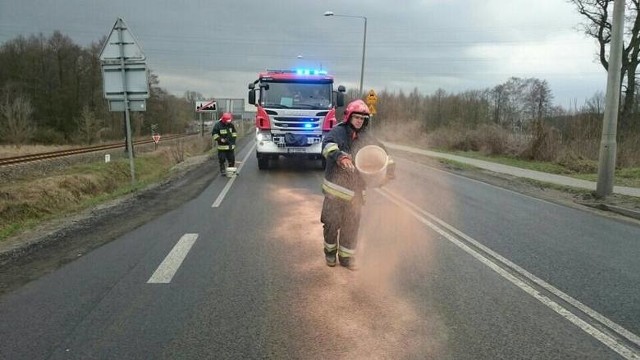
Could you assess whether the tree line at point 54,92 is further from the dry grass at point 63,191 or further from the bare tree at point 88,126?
the dry grass at point 63,191

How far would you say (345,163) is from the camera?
508cm

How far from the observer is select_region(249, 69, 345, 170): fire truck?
1531 cm

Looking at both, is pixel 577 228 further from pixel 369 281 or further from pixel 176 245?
pixel 176 245

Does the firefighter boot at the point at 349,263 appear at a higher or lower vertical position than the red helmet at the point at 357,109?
lower

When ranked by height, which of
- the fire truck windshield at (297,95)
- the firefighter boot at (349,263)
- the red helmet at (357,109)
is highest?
the fire truck windshield at (297,95)

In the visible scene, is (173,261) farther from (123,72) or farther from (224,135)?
(224,135)

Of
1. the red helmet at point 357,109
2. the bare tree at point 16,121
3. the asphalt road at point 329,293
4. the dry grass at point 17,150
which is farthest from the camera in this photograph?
the bare tree at point 16,121

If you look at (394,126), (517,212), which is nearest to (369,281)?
(517,212)

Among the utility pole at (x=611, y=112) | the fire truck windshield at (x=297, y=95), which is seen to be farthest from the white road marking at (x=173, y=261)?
the utility pole at (x=611, y=112)

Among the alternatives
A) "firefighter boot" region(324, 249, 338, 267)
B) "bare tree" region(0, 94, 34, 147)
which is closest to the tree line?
"bare tree" region(0, 94, 34, 147)

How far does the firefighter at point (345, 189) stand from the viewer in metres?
5.56

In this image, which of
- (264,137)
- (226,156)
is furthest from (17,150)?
(264,137)

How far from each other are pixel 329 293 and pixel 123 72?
914 cm

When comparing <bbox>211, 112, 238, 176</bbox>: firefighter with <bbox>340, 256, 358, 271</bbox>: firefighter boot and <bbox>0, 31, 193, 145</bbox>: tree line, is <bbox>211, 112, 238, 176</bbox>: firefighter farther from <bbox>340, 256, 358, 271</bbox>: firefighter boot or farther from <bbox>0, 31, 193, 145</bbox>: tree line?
<bbox>0, 31, 193, 145</bbox>: tree line
